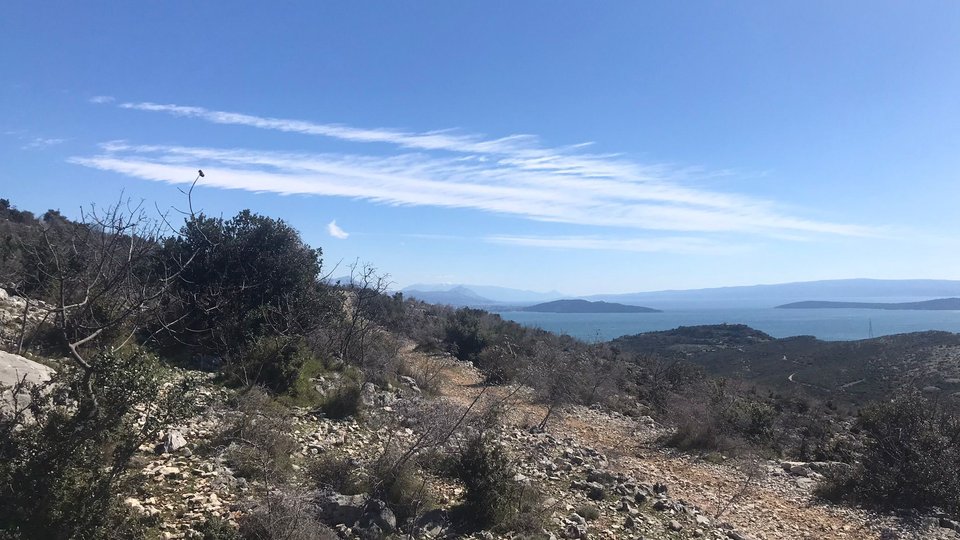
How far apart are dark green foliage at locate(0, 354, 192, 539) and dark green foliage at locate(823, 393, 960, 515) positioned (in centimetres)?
1218

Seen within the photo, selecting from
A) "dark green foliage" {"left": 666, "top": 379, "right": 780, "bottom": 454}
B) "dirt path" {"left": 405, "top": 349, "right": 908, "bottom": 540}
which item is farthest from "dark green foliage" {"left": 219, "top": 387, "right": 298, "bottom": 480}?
"dark green foliage" {"left": 666, "top": 379, "right": 780, "bottom": 454}

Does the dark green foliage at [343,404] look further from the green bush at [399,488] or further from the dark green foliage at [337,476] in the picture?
the green bush at [399,488]

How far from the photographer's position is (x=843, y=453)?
14500 mm

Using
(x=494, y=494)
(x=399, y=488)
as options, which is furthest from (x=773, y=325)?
(x=399, y=488)

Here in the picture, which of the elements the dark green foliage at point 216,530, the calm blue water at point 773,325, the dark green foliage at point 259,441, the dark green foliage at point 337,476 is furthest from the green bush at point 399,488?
the calm blue water at point 773,325

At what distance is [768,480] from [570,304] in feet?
585

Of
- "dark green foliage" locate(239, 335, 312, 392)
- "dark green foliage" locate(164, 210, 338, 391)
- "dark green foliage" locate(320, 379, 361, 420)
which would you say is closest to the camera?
"dark green foliage" locate(320, 379, 361, 420)

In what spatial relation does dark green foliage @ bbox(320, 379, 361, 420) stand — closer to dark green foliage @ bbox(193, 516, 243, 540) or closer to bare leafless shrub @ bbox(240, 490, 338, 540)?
bare leafless shrub @ bbox(240, 490, 338, 540)

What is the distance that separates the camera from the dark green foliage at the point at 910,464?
1039cm

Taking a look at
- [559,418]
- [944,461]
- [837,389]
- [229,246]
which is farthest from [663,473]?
[837,389]

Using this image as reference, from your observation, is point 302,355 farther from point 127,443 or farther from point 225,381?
point 127,443

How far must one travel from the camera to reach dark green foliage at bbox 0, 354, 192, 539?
488 cm

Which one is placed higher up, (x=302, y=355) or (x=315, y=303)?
(x=315, y=303)

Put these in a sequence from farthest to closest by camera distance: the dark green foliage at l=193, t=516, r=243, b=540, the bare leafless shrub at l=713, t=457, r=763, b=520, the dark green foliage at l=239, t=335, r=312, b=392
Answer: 1. the dark green foliage at l=239, t=335, r=312, b=392
2. the bare leafless shrub at l=713, t=457, r=763, b=520
3. the dark green foliage at l=193, t=516, r=243, b=540
